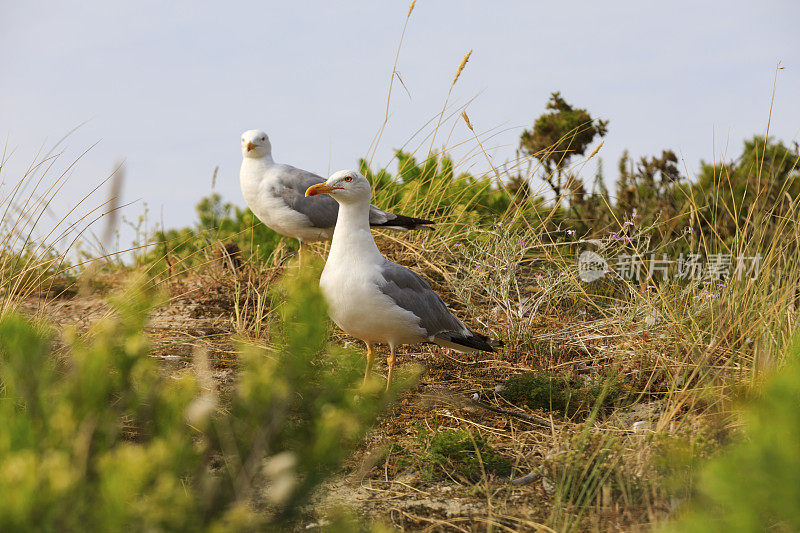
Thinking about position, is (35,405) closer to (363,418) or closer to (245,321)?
(363,418)

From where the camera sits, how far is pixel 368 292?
14.6 ft

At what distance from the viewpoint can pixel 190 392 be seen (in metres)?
2.12

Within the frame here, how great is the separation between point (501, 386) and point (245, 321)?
85.3 inches

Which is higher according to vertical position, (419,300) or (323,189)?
(323,189)

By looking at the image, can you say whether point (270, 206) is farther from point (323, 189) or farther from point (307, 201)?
point (323, 189)

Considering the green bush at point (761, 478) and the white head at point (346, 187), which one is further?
the white head at point (346, 187)

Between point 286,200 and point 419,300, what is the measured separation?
2315mm

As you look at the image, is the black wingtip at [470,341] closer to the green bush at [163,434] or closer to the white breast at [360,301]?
the white breast at [360,301]

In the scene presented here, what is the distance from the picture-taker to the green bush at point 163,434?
180 cm

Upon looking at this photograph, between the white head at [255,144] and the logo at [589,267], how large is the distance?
3257mm

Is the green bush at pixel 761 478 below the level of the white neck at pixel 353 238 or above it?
below

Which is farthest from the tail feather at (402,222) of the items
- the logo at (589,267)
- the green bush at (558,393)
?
the green bush at (558,393)

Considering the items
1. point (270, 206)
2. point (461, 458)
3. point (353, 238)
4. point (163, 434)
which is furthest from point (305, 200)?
point (163, 434)

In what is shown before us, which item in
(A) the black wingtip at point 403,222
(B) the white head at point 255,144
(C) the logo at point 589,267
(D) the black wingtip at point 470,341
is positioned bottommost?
(D) the black wingtip at point 470,341
